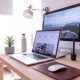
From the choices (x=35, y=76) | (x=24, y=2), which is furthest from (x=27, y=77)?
(x=24, y=2)

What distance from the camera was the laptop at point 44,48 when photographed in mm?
1003

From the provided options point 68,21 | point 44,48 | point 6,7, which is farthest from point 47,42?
point 6,7

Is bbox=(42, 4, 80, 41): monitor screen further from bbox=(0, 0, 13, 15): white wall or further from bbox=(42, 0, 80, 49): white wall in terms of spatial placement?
bbox=(0, 0, 13, 15): white wall

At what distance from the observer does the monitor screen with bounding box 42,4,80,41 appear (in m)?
1.08

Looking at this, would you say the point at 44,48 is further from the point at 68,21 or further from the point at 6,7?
the point at 6,7

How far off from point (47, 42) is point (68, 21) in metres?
0.28

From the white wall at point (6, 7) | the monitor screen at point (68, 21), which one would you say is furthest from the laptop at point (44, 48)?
the white wall at point (6, 7)

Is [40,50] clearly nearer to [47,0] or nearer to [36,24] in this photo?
[47,0]

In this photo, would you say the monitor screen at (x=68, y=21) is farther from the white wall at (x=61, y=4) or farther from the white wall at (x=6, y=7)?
the white wall at (x=6, y=7)

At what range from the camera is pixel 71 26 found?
3.70 ft

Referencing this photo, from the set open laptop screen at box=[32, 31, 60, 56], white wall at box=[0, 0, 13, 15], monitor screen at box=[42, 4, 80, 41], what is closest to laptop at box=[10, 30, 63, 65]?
open laptop screen at box=[32, 31, 60, 56]

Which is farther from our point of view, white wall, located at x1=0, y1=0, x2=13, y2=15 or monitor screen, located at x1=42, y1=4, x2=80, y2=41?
white wall, located at x1=0, y1=0, x2=13, y2=15

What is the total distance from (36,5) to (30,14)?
1.95ft

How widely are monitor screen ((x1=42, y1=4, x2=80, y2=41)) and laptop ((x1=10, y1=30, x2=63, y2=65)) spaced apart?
130 millimetres
